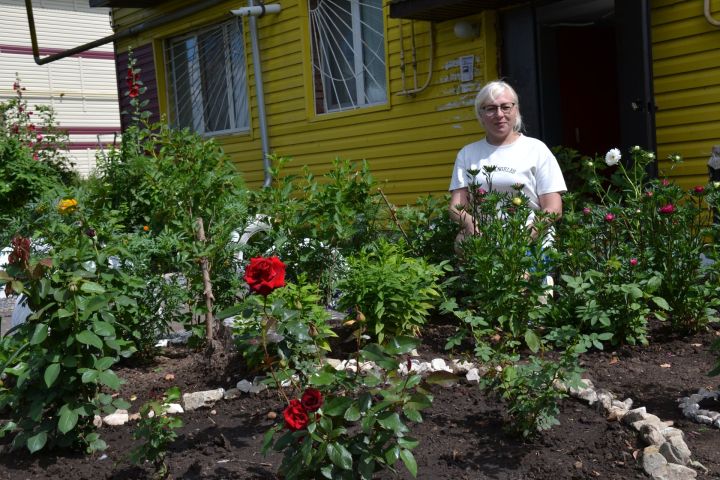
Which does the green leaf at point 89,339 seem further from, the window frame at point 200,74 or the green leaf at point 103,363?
the window frame at point 200,74

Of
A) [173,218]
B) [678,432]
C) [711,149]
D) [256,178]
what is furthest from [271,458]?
[256,178]

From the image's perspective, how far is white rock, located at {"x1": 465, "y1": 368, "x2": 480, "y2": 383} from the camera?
10.4 feet

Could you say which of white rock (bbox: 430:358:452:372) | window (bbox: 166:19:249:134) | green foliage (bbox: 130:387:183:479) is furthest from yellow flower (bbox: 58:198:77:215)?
window (bbox: 166:19:249:134)

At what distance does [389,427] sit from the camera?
203 cm

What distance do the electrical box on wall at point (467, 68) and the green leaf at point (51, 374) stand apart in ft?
17.7

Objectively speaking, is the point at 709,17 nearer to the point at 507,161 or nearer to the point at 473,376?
the point at 507,161

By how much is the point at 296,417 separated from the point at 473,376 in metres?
1.33

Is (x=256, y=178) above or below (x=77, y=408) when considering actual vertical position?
above

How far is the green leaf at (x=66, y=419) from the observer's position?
8.45 ft

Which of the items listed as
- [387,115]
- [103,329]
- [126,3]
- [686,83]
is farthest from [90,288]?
[126,3]

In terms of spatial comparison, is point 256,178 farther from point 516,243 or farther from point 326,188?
point 516,243

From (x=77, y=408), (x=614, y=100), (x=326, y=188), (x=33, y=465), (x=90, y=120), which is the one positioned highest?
(x=90, y=120)

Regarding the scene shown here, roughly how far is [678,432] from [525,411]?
46 cm

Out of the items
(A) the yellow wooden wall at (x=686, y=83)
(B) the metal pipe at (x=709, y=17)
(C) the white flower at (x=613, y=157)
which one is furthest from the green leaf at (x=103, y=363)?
(B) the metal pipe at (x=709, y=17)
